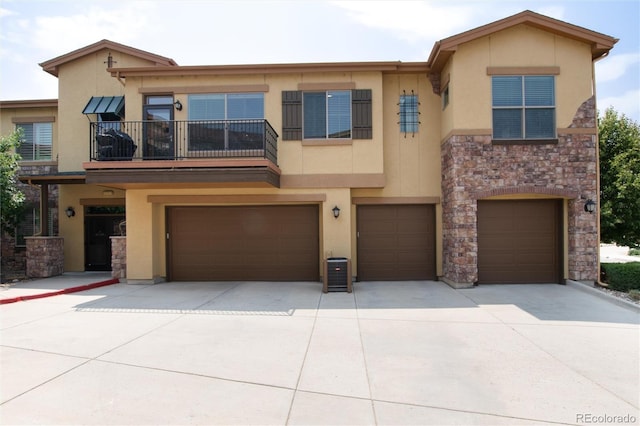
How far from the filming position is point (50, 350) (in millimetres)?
5469

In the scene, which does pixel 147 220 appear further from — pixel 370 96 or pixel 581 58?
pixel 581 58

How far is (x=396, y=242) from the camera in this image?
11508 mm

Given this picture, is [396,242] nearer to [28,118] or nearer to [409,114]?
[409,114]

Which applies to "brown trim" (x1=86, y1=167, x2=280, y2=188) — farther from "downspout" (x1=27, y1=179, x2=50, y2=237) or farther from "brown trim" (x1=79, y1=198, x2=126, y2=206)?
"downspout" (x1=27, y1=179, x2=50, y2=237)

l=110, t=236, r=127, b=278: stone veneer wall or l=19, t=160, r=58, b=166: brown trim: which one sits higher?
l=19, t=160, r=58, b=166: brown trim

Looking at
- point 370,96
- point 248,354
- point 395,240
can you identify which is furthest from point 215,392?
point 370,96

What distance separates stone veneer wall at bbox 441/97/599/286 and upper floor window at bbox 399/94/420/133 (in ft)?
5.62

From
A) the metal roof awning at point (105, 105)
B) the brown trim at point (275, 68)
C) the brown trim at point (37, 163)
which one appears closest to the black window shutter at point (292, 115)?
the brown trim at point (275, 68)

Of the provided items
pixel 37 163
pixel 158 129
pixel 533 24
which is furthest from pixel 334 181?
pixel 37 163

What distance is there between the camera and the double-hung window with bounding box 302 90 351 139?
11.0 metres

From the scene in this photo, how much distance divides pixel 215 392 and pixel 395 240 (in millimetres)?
8308

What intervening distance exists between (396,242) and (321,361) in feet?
23.0

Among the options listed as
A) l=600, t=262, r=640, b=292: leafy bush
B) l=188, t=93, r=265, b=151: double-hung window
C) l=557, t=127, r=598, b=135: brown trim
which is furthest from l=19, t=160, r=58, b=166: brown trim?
l=600, t=262, r=640, b=292: leafy bush

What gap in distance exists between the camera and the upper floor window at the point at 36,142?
554 inches
